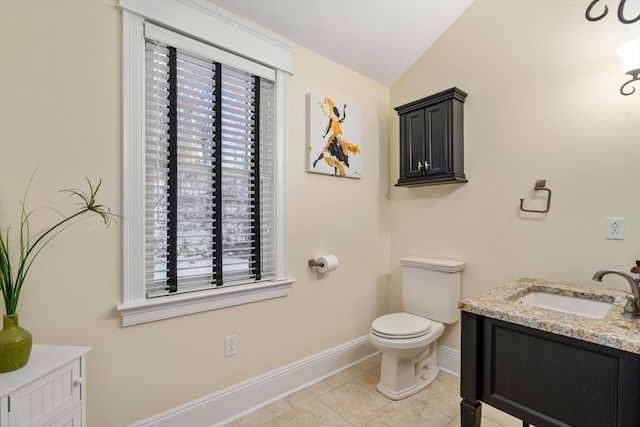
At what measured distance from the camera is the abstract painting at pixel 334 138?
2.22 meters

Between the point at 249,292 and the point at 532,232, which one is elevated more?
the point at 532,232

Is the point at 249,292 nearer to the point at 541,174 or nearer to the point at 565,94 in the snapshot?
the point at 541,174

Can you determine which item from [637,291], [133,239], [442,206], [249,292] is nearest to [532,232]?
[442,206]

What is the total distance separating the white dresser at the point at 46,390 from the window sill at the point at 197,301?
29 centimetres

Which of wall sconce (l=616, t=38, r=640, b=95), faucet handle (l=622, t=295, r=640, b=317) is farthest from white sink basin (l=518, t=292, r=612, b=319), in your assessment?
wall sconce (l=616, t=38, r=640, b=95)

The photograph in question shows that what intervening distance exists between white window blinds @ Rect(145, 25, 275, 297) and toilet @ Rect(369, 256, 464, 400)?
3.05 feet

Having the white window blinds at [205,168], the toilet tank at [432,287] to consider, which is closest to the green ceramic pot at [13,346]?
the white window blinds at [205,168]

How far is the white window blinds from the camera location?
5.22 feet

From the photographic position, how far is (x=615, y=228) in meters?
1.63

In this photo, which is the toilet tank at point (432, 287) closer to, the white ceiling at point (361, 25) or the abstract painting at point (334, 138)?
the abstract painting at point (334, 138)

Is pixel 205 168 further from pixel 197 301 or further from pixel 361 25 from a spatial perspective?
pixel 361 25

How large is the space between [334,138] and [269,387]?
70.7 inches

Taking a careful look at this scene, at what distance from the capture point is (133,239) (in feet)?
4.88

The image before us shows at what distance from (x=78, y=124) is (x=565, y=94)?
8.52 feet
